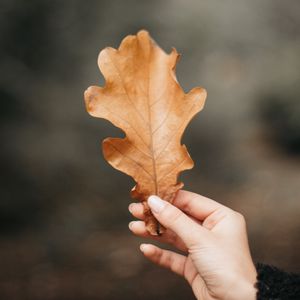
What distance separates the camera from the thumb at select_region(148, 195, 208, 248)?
1066mm

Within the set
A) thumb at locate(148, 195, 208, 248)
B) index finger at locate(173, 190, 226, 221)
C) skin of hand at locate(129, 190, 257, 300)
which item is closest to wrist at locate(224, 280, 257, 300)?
skin of hand at locate(129, 190, 257, 300)

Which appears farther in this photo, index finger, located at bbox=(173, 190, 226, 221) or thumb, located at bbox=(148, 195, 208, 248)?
index finger, located at bbox=(173, 190, 226, 221)

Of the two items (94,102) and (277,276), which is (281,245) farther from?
(94,102)

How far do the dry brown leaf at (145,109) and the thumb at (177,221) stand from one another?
0.04 metres

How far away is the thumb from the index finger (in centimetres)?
20

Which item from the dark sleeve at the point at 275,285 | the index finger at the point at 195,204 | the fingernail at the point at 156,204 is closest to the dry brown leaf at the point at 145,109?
the fingernail at the point at 156,204

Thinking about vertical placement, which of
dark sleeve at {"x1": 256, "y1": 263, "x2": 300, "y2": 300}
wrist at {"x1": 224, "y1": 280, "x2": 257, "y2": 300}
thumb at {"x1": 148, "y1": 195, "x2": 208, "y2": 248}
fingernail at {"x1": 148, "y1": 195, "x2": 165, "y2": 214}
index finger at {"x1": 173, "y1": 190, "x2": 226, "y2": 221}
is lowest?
wrist at {"x1": 224, "y1": 280, "x2": 257, "y2": 300}

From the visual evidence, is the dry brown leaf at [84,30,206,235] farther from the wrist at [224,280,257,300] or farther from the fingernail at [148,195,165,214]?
the wrist at [224,280,257,300]

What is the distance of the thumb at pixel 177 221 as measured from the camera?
3.50ft

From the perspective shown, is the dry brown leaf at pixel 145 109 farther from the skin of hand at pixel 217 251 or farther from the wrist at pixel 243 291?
the wrist at pixel 243 291

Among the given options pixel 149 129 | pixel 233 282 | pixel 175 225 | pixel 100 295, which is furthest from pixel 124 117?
pixel 100 295

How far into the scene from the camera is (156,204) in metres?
1.07

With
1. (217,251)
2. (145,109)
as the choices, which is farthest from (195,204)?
(145,109)

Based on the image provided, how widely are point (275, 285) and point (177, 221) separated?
0.91 feet
